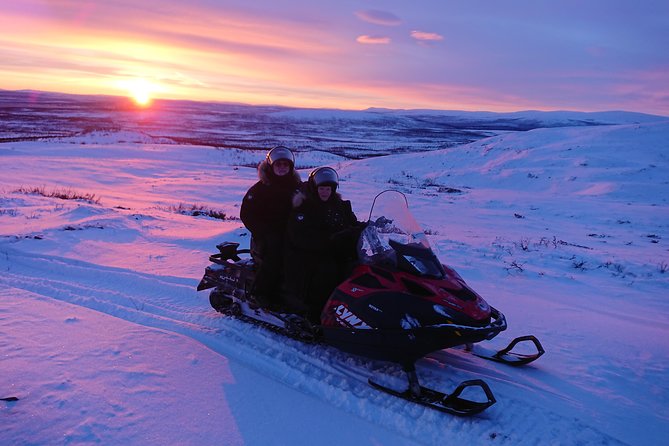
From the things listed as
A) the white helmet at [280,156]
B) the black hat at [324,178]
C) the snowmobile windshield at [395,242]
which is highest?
the white helmet at [280,156]

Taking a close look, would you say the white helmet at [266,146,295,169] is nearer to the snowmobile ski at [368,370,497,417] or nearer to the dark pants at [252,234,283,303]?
the dark pants at [252,234,283,303]

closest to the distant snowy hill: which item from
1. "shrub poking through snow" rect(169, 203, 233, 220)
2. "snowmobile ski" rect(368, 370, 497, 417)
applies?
"shrub poking through snow" rect(169, 203, 233, 220)

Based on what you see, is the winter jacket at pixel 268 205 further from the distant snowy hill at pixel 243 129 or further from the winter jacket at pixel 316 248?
the distant snowy hill at pixel 243 129

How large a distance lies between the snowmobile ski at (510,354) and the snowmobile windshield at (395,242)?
115cm

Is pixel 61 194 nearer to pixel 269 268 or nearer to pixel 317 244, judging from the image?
pixel 269 268

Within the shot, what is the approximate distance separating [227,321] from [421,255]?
2347 millimetres

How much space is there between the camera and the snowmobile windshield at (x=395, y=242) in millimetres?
3934

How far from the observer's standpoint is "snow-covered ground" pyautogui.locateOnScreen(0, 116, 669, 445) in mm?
3371

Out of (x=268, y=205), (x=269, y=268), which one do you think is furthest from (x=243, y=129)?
(x=269, y=268)

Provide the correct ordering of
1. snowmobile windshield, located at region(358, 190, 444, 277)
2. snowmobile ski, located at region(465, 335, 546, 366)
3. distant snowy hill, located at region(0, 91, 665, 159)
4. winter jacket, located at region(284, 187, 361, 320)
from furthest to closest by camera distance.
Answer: distant snowy hill, located at region(0, 91, 665, 159), winter jacket, located at region(284, 187, 361, 320), snowmobile ski, located at region(465, 335, 546, 366), snowmobile windshield, located at region(358, 190, 444, 277)

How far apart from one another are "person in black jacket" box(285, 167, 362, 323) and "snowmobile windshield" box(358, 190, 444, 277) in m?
0.20

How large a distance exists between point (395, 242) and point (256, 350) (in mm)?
1688

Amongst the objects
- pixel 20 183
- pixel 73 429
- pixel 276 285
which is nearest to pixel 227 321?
pixel 276 285

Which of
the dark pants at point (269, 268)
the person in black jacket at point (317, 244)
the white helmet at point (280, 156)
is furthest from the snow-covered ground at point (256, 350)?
the white helmet at point (280, 156)
